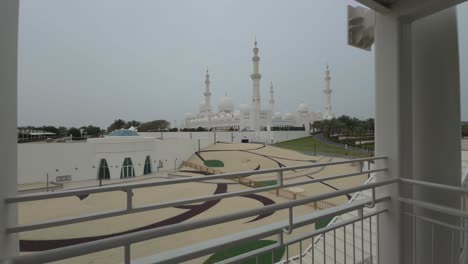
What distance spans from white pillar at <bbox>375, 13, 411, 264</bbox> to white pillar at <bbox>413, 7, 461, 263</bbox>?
0.48 ft

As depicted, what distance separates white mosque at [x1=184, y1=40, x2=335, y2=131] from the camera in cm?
3647

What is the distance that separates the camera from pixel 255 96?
112ft

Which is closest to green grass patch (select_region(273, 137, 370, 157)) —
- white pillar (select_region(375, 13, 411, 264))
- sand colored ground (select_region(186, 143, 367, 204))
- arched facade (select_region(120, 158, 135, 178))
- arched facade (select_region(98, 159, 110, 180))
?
sand colored ground (select_region(186, 143, 367, 204))

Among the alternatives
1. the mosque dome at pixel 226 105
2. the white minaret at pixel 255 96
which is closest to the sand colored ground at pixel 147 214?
the white minaret at pixel 255 96

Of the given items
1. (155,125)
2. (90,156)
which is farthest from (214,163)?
(155,125)

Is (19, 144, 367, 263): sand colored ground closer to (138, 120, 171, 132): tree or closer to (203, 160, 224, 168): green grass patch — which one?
(203, 160, 224, 168): green grass patch

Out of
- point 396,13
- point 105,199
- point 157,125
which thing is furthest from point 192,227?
point 157,125

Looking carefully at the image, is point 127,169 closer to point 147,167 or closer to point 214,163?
point 147,167

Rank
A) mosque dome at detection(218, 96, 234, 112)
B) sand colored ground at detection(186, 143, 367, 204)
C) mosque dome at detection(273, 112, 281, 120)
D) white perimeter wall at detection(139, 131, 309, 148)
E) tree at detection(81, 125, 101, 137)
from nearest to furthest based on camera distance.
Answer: sand colored ground at detection(186, 143, 367, 204)
tree at detection(81, 125, 101, 137)
white perimeter wall at detection(139, 131, 309, 148)
mosque dome at detection(273, 112, 281, 120)
mosque dome at detection(218, 96, 234, 112)

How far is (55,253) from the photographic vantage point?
864 millimetres

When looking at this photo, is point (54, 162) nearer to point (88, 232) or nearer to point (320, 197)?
point (88, 232)

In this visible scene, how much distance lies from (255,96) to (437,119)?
32346 mm

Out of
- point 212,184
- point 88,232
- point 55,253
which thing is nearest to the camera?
point 55,253

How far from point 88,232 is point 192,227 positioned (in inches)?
312
